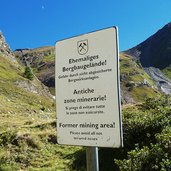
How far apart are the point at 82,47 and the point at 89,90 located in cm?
55

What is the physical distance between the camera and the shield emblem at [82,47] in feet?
16.5

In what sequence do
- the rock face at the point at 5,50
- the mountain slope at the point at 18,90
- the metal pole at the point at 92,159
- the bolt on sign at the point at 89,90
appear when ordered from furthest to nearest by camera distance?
the rock face at the point at 5,50 → the mountain slope at the point at 18,90 → the metal pole at the point at 92,159 → the bolt on sign at the point at 89,90

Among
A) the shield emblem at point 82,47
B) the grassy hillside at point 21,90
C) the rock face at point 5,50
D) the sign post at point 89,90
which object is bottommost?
the sign post at point 89,90

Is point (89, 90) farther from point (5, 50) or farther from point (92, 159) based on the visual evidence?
point (5, 50)

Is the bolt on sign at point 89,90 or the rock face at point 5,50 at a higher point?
the rock face at point 5,50

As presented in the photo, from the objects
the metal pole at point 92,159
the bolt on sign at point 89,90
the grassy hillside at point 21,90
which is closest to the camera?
the bolt on sign at point 89,90

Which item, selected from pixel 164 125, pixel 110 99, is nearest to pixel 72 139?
pixel 110 99

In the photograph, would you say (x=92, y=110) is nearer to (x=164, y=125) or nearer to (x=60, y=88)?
(x=60, y=88)

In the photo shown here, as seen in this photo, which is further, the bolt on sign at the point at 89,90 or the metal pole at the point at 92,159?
the metal pole at the point at 92,159

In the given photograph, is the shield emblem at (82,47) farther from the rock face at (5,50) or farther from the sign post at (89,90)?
the rock face at (5,50)

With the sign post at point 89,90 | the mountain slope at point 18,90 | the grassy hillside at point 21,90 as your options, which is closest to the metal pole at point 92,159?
the sign post at point 89,90

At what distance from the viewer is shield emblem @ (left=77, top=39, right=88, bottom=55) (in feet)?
A: 16.5

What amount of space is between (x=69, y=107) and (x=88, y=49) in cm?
77

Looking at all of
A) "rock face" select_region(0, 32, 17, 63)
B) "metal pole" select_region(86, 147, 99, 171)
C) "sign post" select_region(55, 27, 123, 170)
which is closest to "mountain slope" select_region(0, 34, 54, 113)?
"rock face" select_region(0, 32, 17, 63)
